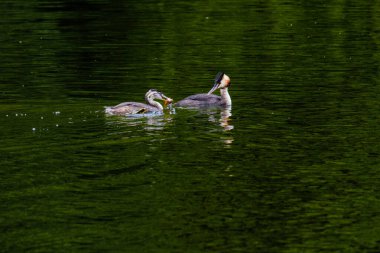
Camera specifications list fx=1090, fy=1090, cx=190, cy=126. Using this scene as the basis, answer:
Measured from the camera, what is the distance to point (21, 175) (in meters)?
15.2

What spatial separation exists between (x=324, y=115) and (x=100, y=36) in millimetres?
17713

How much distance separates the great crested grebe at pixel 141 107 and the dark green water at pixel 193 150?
0.33 metres

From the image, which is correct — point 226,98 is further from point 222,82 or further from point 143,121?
point 143,121

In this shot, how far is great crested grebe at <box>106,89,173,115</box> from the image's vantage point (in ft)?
64.6

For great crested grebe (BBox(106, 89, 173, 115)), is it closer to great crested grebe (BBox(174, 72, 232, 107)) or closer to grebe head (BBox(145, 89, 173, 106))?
grebe head (BBox(145, 89, 173, 106))

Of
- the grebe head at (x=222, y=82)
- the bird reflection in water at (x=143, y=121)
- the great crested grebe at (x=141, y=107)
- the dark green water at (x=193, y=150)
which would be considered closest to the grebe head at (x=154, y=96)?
the great crested grebe at (x=141, y=107)

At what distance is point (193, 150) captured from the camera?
1678 cm

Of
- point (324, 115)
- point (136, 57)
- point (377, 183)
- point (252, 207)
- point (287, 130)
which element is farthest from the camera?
point (136, 57)

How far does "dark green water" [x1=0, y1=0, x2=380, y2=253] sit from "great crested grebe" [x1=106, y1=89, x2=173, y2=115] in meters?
0.33

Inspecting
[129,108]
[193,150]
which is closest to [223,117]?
[129,108]

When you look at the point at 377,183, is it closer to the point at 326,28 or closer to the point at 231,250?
the point at 231,250

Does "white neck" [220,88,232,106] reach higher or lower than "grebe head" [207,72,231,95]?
lower

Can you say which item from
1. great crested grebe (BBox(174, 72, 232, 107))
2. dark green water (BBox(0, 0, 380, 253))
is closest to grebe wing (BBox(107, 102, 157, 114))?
dark green water (BBox(0, 0, 380, 253))

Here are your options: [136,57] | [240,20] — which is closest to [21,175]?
[136,57]
